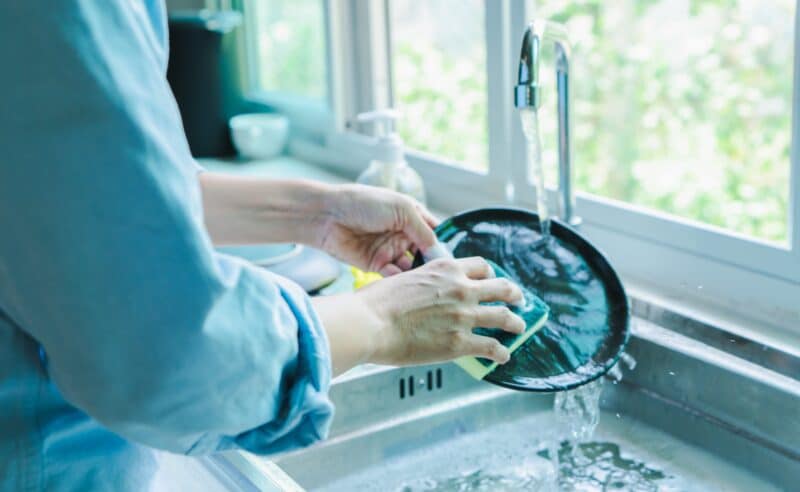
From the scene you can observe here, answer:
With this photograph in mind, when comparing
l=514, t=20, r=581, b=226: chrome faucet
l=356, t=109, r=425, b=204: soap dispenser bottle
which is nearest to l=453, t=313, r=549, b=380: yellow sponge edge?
l=514, t=20, r=581, b=226: chrome faucet

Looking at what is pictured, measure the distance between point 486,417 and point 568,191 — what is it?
30cm

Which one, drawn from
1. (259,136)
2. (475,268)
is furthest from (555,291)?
(259,136)

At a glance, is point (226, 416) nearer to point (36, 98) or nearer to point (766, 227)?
point (36, 98)

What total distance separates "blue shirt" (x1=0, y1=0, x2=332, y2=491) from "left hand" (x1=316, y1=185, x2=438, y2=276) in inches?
16.8

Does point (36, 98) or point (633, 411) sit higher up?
point (36, 98)

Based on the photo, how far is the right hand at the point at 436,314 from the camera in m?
0.80

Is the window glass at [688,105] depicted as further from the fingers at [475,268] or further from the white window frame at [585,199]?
the fingers at [475,268]

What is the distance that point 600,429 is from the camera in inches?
47.1

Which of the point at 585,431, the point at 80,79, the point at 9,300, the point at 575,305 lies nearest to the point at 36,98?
the point at 80,79

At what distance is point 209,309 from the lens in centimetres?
61

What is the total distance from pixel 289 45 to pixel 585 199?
1.11 metres

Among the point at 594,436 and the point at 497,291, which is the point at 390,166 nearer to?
the point at 594,436

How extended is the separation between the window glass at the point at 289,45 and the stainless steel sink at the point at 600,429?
1.06 meters

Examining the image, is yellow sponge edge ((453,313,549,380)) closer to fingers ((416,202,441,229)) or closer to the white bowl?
fingers ((416,202,441,229))
